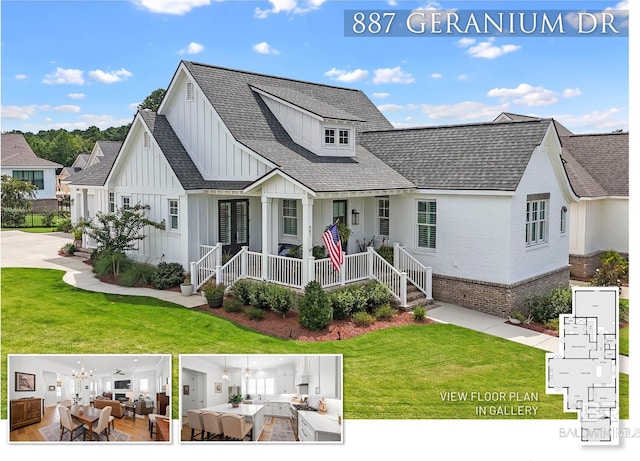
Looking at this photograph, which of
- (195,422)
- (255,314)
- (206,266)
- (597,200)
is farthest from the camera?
(597,200)

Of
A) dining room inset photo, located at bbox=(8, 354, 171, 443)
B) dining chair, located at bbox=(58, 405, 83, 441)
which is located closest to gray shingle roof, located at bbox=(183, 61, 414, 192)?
dining room inset photo, located at bbox=(8, 354, 171, 443)

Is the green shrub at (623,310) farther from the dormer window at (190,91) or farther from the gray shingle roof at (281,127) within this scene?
the dormer window at (190,91)

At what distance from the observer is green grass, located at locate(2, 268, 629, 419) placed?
971 centimetres

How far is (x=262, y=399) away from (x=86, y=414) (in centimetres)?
263

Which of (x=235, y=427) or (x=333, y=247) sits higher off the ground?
(x=333, y=247)

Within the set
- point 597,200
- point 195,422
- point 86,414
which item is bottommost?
point 195,422

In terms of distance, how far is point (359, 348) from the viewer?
37.6 feet

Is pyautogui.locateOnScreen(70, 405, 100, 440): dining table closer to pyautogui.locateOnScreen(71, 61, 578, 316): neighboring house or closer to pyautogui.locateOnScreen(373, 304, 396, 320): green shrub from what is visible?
pyautogui.locateOnScreen(71, 61, 578, 316): neighboring house

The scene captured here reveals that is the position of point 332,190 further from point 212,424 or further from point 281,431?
point 212,424

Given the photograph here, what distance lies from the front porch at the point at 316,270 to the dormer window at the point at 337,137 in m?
3.48

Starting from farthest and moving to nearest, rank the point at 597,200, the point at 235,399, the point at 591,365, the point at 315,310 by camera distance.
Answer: the point at 597,200, the point at 315,310, the point at 591,365, the point at 235,399

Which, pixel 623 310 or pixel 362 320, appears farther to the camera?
pixel 362 320

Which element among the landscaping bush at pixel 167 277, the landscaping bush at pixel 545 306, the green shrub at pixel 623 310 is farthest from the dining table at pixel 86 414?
the landscaping bush at pixel 545 306

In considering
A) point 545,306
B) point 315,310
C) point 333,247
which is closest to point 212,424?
point 315,310
